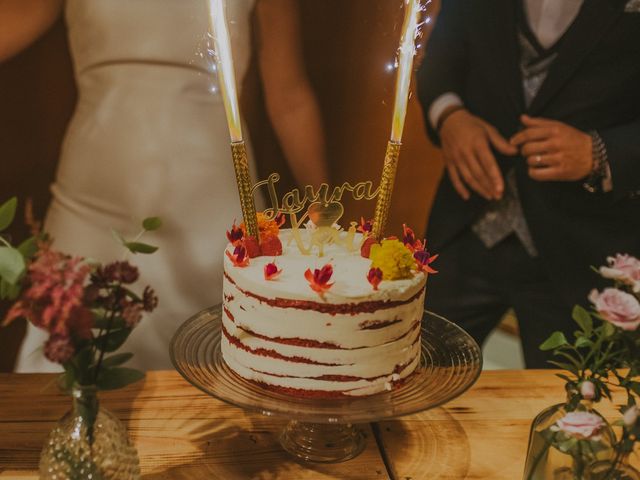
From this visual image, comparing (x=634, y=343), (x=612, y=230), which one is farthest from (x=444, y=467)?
(x=612, y=230)

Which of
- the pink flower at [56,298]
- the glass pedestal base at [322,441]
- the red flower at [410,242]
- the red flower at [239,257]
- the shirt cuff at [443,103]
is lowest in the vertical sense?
the glass pedestal base at [322,441]

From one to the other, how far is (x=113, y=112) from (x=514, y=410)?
126 cm

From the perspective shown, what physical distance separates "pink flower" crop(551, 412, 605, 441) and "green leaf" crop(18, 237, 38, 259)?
0.72 m

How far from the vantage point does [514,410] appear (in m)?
1.30

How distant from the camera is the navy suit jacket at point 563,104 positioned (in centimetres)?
179

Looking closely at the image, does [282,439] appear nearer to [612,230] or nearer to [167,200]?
[167,200]

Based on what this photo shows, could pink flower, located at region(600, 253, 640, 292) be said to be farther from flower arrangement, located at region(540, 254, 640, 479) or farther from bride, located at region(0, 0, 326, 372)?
bride, located at region(0, 0, 326, 372)

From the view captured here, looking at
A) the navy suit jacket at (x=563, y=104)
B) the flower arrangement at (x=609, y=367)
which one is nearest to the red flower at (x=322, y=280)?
the flower arrangement at (x=609, y=367)

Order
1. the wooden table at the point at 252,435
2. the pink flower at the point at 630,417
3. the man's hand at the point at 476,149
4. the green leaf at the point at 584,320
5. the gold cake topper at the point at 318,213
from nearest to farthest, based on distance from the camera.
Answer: the pink flower at the point at 630,417
the green leaf at the point at 584,320
the wooden table at the point at 252,435
the gold cake topper at the point at 318,213
the man's hand at the point at 476,149

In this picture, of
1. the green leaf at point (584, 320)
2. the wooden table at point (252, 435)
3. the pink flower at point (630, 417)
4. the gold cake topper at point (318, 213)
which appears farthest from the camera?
the gold cake topper at point (318, 213)

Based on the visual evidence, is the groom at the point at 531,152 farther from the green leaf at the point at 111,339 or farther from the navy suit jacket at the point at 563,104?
the green leaf at the point at 111,339

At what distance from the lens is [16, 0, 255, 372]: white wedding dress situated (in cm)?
180

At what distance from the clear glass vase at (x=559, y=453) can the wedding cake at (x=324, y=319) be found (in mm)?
240

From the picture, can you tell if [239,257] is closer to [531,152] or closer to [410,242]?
[410,242]
